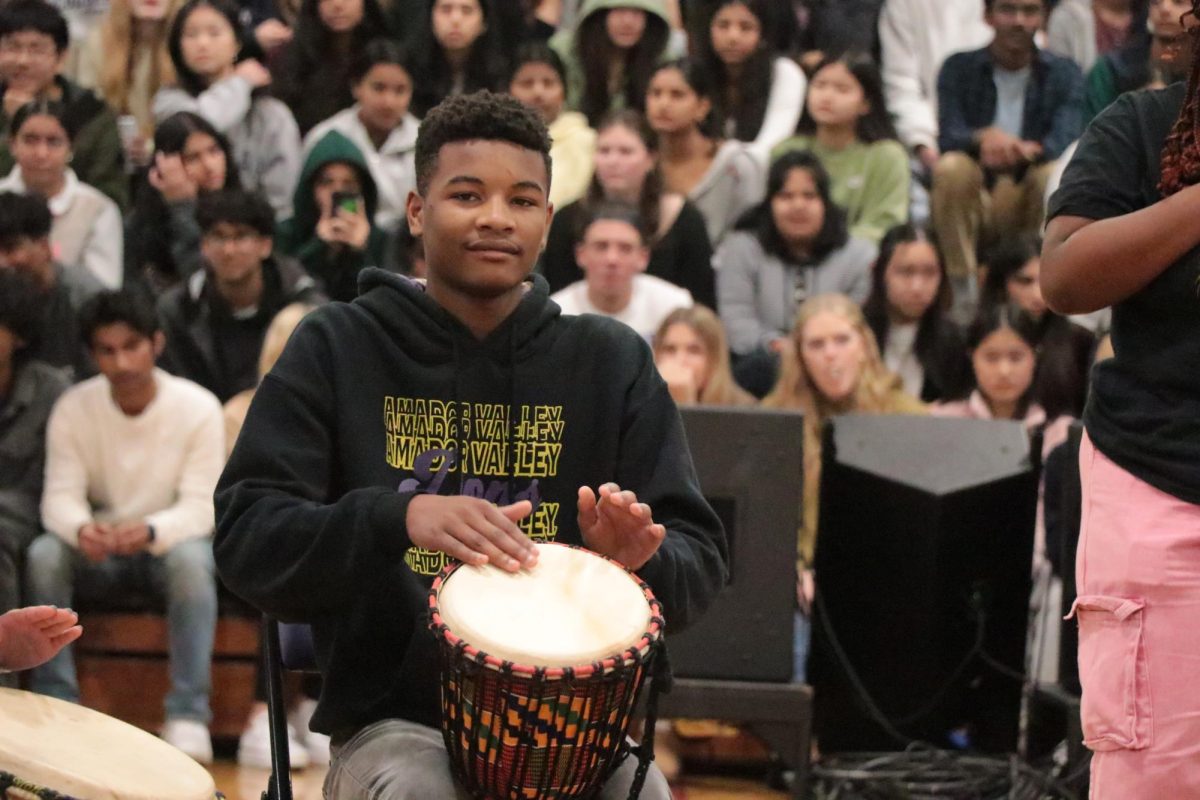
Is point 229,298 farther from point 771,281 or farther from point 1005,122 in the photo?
point 1005,122

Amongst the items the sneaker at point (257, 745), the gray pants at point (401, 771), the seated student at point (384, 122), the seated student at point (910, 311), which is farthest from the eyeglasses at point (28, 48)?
the gray pants at point (401, 771)

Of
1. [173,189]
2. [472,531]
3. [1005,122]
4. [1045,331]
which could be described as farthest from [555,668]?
[1005,122]

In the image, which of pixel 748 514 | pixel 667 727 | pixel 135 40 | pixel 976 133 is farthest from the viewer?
pixel 135 40

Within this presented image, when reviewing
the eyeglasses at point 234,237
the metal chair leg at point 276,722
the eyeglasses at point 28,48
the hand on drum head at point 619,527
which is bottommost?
the metal chair leg at point 276,722

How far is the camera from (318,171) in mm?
6438

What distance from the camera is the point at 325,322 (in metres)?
2.54

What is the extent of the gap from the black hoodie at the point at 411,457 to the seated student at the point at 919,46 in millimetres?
5054

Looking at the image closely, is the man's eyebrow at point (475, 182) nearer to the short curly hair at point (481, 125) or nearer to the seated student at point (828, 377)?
the short curly hair at point (481, 125)

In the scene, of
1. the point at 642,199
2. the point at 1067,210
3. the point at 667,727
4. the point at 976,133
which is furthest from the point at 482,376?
the point at 976,133

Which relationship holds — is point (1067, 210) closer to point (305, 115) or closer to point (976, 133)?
point (976, 133)

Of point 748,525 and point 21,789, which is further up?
point 21,789

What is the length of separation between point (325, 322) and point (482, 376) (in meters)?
0.24

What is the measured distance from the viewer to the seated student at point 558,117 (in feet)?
21.8

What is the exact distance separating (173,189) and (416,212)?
4.12 meters
